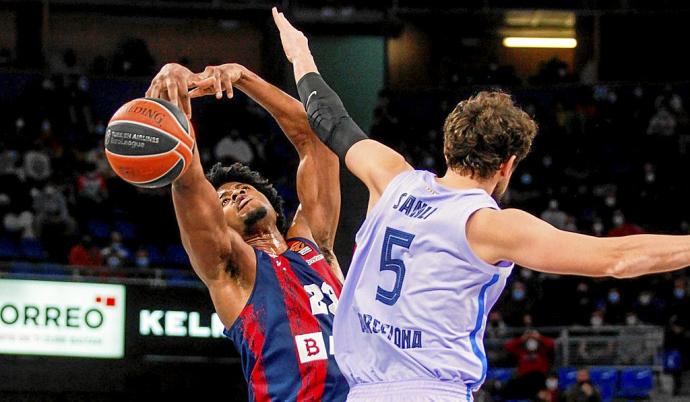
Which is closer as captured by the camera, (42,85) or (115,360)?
(115,360)

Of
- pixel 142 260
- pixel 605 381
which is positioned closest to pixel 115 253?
pixel 142 260

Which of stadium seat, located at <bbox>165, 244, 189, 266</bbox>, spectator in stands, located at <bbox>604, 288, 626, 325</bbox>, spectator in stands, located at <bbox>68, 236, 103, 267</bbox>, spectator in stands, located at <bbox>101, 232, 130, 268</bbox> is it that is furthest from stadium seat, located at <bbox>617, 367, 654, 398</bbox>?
spectator in stands, located at <bbox>68, 236, 103, 267</bbox>

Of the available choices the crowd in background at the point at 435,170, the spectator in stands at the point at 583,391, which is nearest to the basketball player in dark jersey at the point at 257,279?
the spectator in stands at the point at 583,391

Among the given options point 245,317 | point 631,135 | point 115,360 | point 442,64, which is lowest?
point 115,360

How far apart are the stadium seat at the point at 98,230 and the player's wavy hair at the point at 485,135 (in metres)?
14.7

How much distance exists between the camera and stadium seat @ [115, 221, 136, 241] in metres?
18.0

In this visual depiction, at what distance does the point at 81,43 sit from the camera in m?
25.2

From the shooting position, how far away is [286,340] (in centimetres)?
482

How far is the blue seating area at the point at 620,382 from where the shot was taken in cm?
1475

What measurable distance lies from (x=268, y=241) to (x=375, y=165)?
5.05 ft

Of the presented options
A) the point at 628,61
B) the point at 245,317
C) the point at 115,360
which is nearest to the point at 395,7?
the point at 628,61

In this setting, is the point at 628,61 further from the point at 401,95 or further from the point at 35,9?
the point at 35,9

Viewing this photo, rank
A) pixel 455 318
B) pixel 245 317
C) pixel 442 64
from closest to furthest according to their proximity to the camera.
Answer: pixel 455 318
pixel 245 317
pixel 442 64

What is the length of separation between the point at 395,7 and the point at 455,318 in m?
21.7
